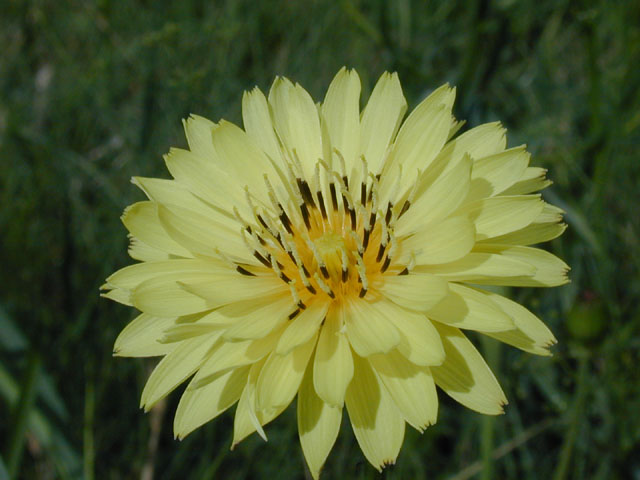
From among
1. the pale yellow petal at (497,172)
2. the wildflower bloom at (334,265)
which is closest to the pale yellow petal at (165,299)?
the wildflower bloom at (334,265)

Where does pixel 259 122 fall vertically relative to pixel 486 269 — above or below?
above

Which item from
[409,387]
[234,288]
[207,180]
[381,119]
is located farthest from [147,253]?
[409,387]

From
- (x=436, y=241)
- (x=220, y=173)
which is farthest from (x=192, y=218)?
(x=436, y=241)

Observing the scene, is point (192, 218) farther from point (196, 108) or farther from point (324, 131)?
point (196, 108)

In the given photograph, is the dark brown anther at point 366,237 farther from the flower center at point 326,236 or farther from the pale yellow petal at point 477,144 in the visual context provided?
the pale yellow petal at point 477,144

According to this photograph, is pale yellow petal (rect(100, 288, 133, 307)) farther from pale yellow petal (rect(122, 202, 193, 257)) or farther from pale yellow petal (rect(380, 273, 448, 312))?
pale yellow petal (rect(380, 273, 448, 312))

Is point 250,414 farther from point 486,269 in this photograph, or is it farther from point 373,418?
point 486,269
